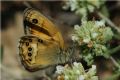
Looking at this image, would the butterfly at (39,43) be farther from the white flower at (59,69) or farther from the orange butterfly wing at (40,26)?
the white flower at (59,69)

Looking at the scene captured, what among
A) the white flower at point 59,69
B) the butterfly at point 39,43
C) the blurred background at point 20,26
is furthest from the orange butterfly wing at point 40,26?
the blurred background at point 20,26

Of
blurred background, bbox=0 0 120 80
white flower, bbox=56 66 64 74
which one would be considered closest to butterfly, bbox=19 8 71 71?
white flower, bbox=56 66 64 74

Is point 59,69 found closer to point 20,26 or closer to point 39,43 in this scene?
point 39,43

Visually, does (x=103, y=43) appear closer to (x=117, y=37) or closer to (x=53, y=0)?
(x=117, y=37)

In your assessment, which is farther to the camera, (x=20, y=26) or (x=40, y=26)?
(x=20, y=26)

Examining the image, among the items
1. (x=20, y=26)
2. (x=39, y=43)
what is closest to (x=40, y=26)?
(x=39, y=43)

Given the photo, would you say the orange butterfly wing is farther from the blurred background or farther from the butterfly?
the blurred background
